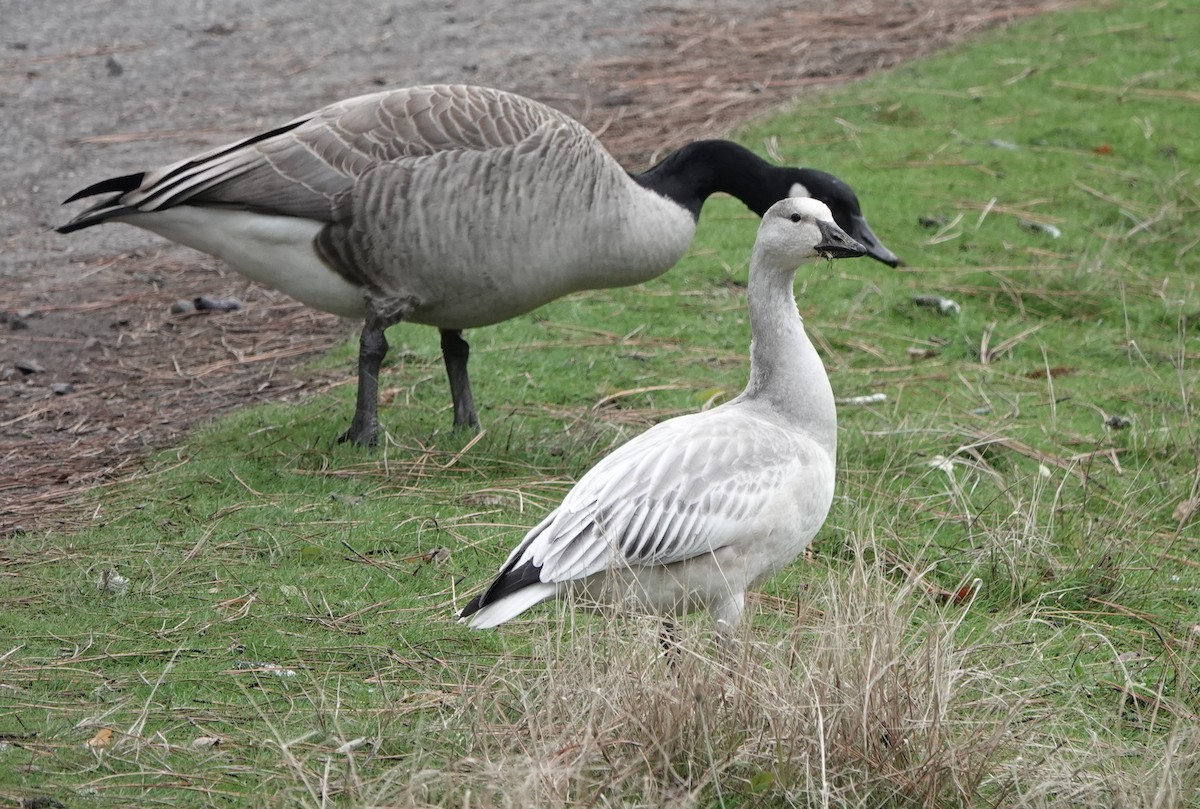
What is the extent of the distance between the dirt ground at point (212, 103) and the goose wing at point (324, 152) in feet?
3.71

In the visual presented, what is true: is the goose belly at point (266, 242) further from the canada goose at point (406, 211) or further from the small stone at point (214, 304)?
the small stone at point (214, 304)

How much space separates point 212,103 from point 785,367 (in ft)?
26.6

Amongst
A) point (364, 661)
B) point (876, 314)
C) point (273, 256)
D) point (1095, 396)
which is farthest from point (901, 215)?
point (364, 661)

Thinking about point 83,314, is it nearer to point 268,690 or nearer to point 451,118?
point 451,118

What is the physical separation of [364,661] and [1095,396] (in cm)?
450

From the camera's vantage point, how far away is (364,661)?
453 cm

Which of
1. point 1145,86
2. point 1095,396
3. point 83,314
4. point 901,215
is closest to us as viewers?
point 1095,396

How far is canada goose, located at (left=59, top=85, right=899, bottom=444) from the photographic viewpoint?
21.2ft

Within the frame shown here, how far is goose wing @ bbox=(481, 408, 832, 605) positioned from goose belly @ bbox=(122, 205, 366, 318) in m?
2.55

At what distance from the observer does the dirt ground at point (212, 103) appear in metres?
7.45

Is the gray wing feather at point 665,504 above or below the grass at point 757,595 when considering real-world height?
above

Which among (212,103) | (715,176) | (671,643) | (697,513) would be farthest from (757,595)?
(212,103)

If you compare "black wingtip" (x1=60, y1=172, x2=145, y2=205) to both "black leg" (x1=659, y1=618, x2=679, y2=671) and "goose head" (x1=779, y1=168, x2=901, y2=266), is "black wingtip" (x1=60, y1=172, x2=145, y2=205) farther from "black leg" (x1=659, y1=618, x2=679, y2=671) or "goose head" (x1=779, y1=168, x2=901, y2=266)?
"black leg" (x1=659, y1=618, x2=679, y2=671)

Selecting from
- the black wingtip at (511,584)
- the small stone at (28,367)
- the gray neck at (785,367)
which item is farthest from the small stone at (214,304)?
the black wingtip at (511,584)
